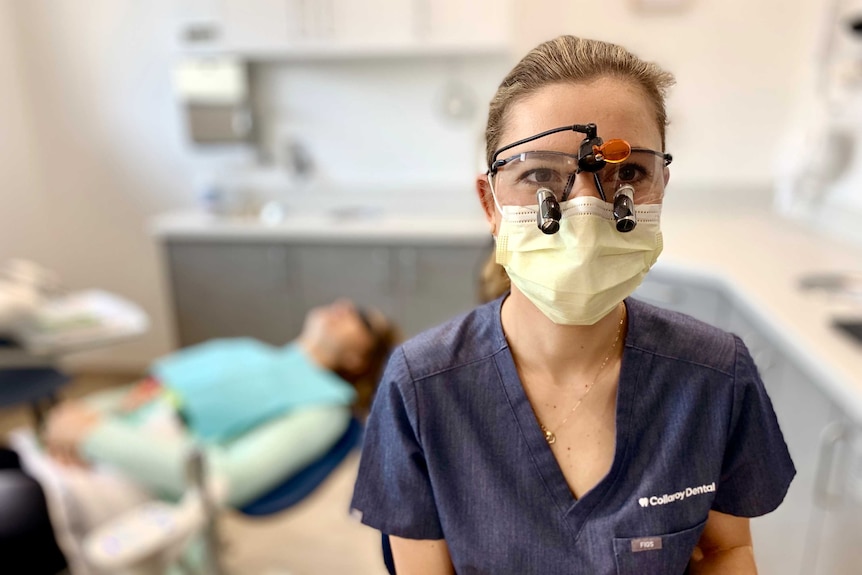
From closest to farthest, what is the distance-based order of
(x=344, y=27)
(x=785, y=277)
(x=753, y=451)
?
(x=753, y=451), (x=785, y=277), (x=344, y=27)

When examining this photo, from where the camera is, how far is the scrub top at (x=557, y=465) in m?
0.62

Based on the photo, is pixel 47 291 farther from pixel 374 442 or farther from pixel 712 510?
pixel 712 510

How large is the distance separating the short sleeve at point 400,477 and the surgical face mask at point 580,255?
175mm

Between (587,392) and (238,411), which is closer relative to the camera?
(587,392)

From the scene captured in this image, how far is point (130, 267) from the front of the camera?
3643 mm

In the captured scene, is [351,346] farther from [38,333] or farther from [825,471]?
[825,471]

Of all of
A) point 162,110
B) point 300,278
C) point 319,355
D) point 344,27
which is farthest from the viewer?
point 162,110

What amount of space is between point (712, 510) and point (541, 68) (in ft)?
1.50

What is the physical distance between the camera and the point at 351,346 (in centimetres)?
209

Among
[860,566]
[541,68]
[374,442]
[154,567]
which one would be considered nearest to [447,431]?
[374,442]

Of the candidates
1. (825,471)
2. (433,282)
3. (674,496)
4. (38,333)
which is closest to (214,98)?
(433,282)

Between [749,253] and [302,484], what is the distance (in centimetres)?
151

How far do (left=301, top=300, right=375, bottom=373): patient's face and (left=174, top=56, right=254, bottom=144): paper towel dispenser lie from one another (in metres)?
1.57

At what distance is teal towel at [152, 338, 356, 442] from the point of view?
1.84m
